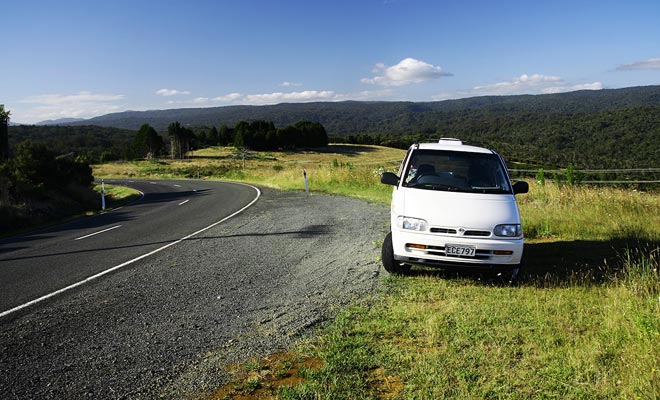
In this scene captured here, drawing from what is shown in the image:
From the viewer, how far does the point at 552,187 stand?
14438 mm

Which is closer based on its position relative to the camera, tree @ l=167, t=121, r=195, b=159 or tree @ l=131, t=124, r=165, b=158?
tree @ l=131, t=124, r=165, b=158

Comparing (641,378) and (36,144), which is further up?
(36,144)

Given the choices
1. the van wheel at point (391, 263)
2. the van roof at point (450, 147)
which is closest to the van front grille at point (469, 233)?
the van wheel at point (391, 263)

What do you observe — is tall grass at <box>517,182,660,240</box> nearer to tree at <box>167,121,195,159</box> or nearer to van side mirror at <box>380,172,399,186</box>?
van side mirror at <box>380,172,399,186</box>

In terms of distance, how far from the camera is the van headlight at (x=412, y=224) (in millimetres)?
5980

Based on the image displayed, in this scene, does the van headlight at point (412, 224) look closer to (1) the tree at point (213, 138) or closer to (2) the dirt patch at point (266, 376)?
(2) the dirt patch at point (266, 376)

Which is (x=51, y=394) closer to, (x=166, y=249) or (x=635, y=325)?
(x=635, y=325)

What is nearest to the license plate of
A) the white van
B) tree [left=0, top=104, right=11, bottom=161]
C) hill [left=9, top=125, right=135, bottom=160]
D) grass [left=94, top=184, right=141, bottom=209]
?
the white van

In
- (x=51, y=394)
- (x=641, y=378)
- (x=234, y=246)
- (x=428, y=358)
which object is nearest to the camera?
(x=641, y=378)

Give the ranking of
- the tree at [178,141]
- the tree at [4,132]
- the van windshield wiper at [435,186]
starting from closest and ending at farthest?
1. the van windshield wiper at [435,186]
2. the tree at [4,132]
3. the tree at [178,141]

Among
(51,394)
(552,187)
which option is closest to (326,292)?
(51,394)

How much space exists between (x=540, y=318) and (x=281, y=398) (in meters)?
2.96

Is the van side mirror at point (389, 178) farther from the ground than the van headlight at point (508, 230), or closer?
farther from the ground

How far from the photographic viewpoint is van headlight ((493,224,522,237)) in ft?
19.1
